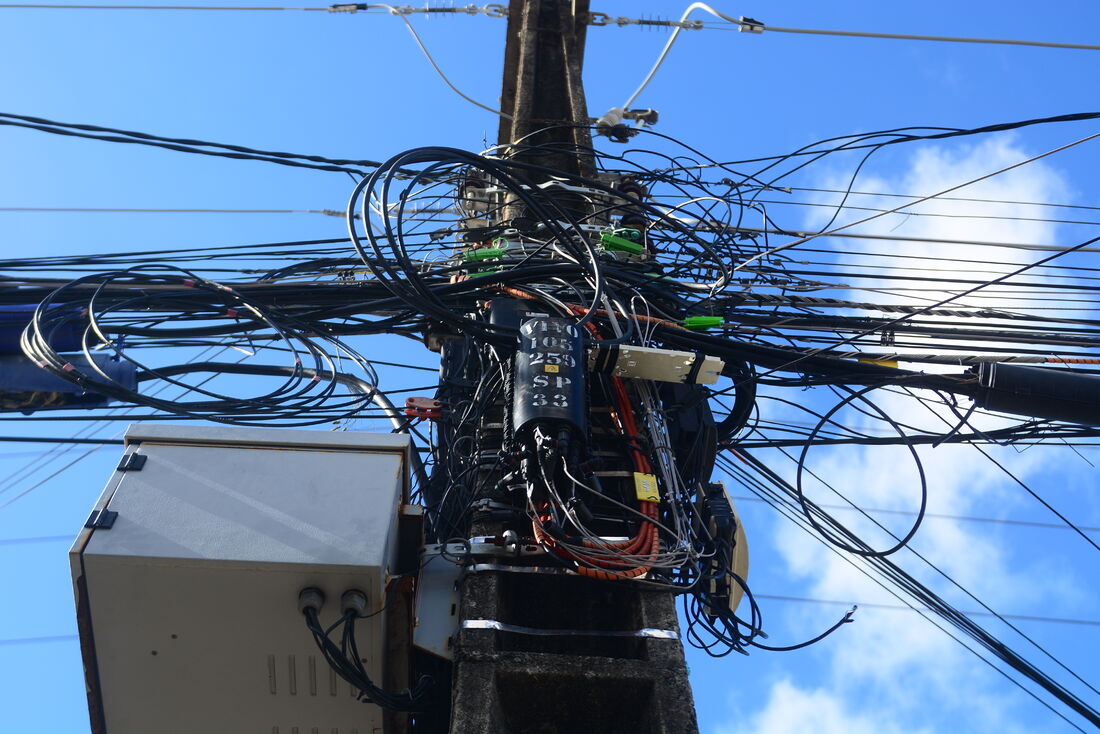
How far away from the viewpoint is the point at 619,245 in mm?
5824

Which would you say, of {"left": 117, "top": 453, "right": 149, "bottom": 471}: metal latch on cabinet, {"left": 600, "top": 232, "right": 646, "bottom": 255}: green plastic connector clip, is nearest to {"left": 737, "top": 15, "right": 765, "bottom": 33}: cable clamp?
{"left": 600, "top": 232, "right": 646, "bottom": 255}: green plastic connector clip

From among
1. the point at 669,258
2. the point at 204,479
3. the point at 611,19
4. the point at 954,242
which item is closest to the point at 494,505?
the point at 204,479

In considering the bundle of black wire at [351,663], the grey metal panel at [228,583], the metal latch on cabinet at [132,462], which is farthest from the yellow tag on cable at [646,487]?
the metal latch on cabinet at [132,462]

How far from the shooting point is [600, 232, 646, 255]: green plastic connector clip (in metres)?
5.80

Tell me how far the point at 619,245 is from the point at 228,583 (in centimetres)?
326

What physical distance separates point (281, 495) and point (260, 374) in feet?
5.83

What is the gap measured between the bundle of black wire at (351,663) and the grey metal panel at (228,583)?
0.07m

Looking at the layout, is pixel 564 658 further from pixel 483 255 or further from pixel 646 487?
pixel 483 255

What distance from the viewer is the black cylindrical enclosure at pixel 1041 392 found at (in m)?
4.09

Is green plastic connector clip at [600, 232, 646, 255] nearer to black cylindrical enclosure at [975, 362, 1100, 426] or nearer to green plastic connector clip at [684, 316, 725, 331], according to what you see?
green plastic connector clip at [684, 316, 725, 331]

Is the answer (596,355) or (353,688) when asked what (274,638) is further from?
(596,355)

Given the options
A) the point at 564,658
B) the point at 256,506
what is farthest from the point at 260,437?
the point at 564,658

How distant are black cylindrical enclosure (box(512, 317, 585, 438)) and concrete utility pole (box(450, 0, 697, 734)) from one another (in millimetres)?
519

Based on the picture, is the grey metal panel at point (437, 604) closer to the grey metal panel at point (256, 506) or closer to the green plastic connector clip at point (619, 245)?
the grey metal panel at point (256, 506)
